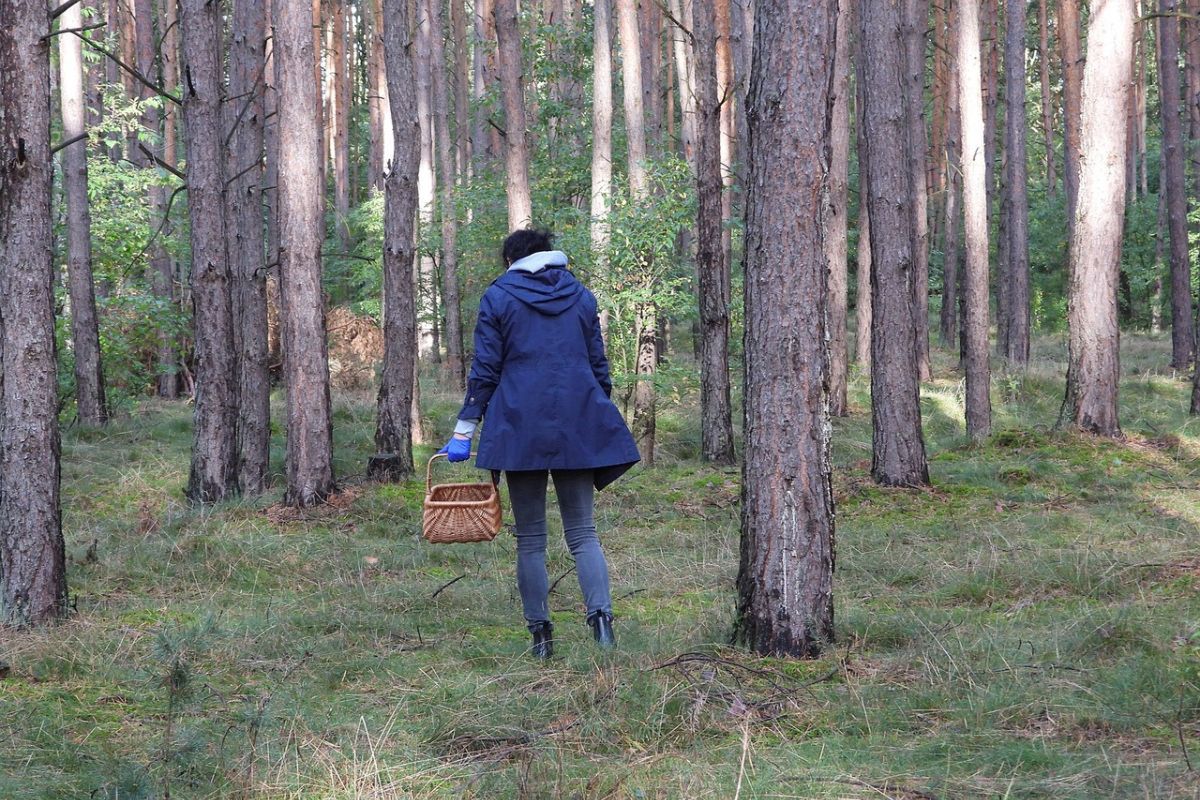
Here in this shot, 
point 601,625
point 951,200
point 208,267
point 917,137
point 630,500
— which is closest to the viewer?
point 601,625

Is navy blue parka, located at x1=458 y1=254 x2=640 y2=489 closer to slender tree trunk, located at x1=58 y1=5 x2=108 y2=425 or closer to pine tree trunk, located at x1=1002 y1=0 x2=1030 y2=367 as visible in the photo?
slender tree trunk, located at x1=58 y1=5 x2=108 y2=425

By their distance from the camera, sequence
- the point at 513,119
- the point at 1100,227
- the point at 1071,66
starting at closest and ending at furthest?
the point at 1100,227 < the point at 513,119 < the point at 1071,66

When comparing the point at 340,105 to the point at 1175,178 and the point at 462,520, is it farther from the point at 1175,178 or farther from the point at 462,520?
the point at 462,520

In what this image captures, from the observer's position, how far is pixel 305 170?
9.67 metres

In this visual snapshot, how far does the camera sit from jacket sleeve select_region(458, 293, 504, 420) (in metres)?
5.08

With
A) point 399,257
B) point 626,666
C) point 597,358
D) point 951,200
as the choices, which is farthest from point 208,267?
point 951,200

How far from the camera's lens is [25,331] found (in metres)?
5.48

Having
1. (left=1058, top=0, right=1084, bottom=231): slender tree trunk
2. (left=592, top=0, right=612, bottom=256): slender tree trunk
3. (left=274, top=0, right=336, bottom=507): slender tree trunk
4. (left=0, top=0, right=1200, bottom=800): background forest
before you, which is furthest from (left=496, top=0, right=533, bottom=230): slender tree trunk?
(left=1058, top=0, right=1084, bottom=231): slender tree trunk

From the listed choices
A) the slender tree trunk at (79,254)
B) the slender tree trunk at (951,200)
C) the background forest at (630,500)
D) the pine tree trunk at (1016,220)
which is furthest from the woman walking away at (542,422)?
the slender tree trunk at (951,200)

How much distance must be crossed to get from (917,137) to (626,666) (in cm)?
1756

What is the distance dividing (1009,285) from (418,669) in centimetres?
1932

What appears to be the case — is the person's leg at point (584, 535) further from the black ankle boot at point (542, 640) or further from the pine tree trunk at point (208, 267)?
the pine tree trunk at point (208, 267)

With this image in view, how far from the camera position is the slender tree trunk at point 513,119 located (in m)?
15.5

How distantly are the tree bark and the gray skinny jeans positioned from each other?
18.0 ft
